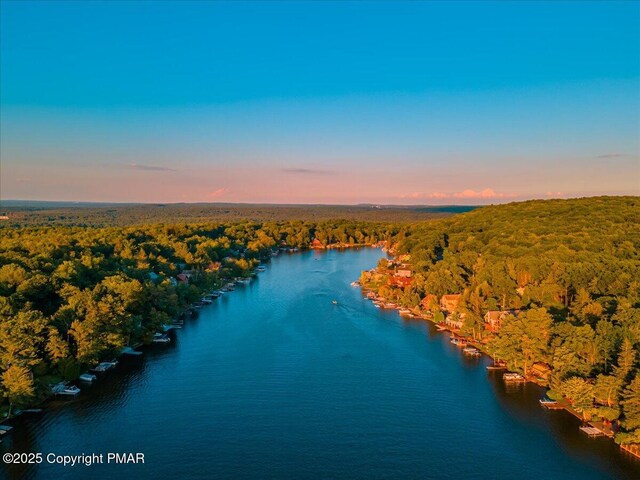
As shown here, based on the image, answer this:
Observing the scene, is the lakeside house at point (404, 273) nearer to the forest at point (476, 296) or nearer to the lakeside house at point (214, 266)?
the forest at point (476, 296)

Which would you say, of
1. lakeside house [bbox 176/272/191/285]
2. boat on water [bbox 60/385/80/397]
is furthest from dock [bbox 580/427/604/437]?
lakeside house [bbox 176/272/191/285]

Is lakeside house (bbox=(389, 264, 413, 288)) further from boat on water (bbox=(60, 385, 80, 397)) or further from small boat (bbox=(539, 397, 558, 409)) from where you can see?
boat on water (bbox=(60, 385, 80, 397))

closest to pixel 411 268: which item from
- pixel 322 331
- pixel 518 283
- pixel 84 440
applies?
pixel 518 283

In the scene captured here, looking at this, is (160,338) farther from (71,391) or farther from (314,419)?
(314,419)

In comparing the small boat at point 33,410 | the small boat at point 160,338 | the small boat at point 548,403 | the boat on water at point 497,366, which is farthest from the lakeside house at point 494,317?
the small boat at point 33,410

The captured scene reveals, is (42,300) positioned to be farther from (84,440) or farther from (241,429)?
(241,429)

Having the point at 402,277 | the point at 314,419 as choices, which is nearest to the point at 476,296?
the point at 402,277

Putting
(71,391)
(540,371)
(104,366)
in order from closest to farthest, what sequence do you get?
(71,391), (540,371), (104,366)
